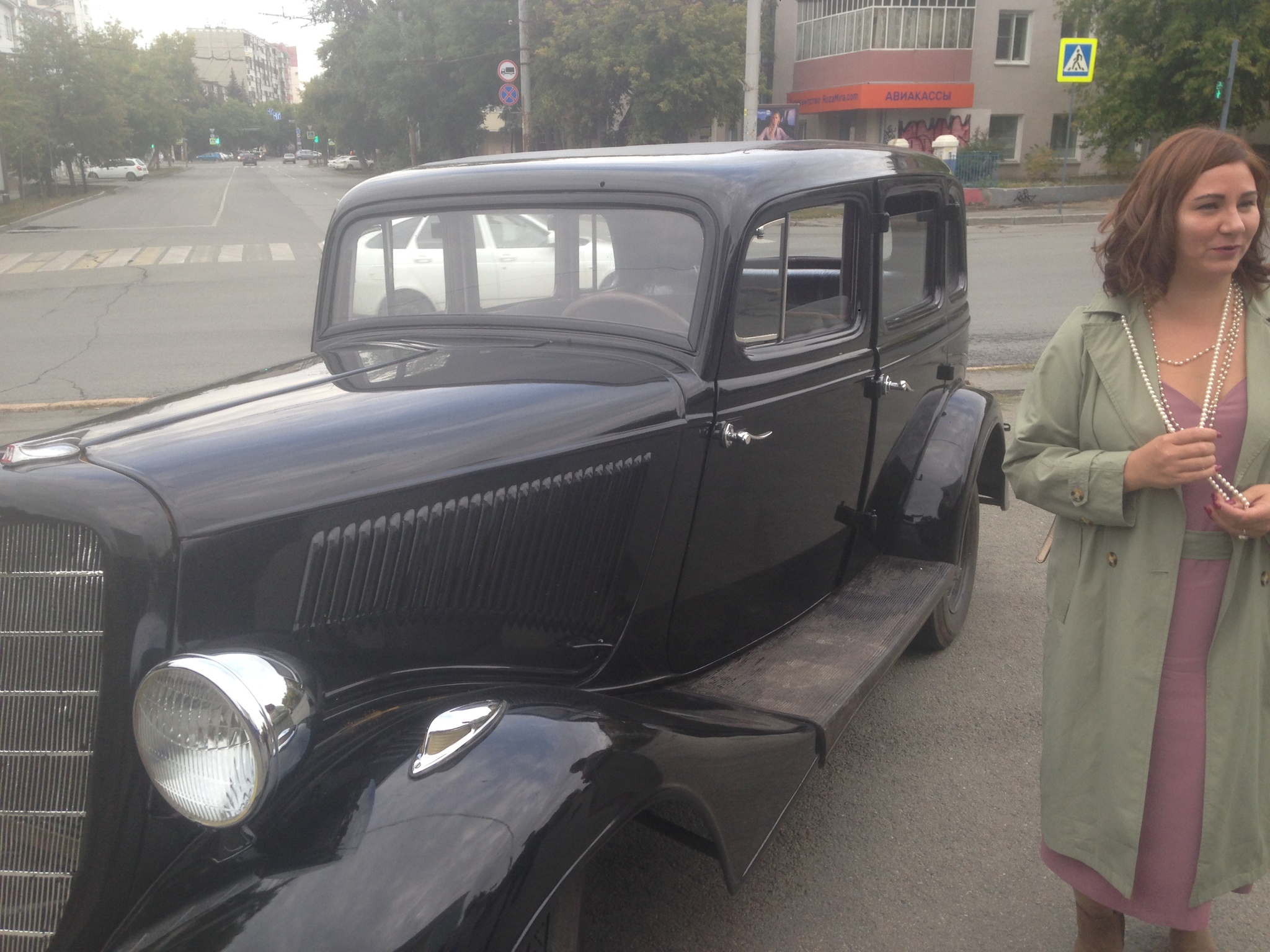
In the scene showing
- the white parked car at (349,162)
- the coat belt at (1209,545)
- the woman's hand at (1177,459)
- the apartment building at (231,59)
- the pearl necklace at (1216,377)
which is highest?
the apartment building at (231,59)

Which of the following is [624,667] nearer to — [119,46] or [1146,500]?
[1146,500]

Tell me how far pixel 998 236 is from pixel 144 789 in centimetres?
1869

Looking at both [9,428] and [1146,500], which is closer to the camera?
[1146,500]

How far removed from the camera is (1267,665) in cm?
204

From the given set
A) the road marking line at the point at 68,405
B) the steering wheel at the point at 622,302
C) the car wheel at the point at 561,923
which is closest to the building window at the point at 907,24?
the road marking line at the point at 68,405

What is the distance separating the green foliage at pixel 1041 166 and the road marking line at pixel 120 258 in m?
21.5

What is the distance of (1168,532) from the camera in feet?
6.57

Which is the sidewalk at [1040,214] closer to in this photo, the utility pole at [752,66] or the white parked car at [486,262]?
the utility pole at [752,66]

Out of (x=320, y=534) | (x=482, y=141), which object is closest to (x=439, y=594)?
(x=320, y=534)

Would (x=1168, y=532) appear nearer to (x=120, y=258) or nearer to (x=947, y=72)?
(x=120, y=258)

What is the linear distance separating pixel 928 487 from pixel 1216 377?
1623mm

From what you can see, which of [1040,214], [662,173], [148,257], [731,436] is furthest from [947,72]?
[731,436]

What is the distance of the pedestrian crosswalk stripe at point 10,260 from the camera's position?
16997mm

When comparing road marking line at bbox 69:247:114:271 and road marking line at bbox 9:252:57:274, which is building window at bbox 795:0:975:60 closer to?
road marking line at bbox 69:247:114:271
